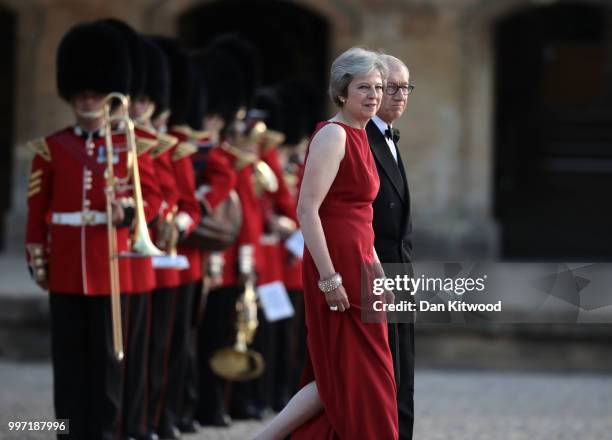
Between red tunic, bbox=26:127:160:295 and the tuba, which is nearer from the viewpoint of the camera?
red tunic, bbox=26:127:160:295

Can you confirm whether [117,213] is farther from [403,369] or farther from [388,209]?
[403,369]

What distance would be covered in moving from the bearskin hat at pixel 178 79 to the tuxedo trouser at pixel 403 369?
2.62 metres

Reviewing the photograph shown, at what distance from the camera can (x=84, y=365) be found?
289 inches

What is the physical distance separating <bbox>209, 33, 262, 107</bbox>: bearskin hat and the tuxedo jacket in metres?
3.37

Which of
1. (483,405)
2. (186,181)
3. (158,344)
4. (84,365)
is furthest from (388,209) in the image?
(483,405)

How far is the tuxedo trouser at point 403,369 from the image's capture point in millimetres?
6461

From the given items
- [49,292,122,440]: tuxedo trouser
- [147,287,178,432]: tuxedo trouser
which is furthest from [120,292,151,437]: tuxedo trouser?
[49,292,122,440]: tuxedo trouser

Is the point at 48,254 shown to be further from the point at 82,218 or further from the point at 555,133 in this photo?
the point at 555,133

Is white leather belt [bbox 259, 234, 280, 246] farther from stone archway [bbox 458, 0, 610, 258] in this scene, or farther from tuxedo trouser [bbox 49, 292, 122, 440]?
stone archway [bbox 458, 0, 610, 258]

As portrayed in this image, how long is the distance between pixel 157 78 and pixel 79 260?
148 cm

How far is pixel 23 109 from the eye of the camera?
15.8 m

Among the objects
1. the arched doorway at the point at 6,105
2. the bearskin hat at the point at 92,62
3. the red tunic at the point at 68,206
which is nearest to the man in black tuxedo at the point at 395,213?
the red tunic at the point at 68,206

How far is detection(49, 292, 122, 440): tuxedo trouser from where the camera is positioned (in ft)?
23.9

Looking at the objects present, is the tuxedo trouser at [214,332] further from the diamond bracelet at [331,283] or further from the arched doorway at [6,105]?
the arched doorway at [6,105]
